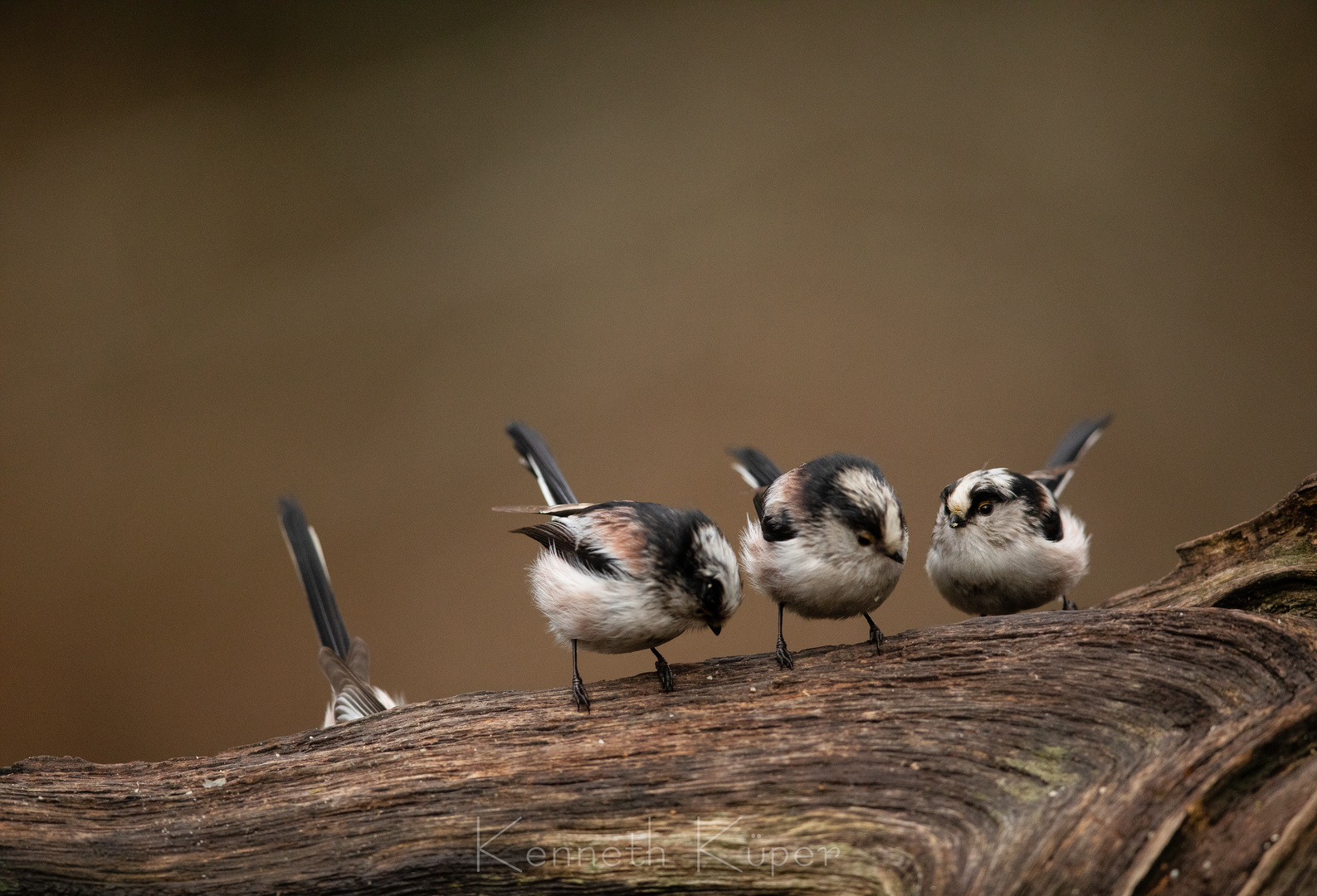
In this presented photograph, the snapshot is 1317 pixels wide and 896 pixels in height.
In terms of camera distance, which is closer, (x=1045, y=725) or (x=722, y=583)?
(x=1045, y=725)

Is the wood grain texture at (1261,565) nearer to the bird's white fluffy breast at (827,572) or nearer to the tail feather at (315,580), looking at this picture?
the bird's white fluffy breast at (827,572)

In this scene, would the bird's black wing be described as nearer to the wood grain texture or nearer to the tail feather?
the tail feather

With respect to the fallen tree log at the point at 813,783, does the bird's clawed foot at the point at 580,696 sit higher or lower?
higher

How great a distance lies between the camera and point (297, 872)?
2014 mm

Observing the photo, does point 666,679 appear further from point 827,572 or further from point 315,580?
point 315,580

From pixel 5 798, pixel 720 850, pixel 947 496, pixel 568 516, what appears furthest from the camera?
pixel 947 496

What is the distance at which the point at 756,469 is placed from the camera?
293 centimetres

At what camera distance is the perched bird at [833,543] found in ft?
7.00

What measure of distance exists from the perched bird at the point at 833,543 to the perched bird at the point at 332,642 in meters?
1.45

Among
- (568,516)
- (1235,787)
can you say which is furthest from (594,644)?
(1235,787)

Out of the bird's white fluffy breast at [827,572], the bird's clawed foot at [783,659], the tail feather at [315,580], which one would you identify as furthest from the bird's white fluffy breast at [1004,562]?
the tail feather at [315,580]

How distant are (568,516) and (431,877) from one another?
3.08ft

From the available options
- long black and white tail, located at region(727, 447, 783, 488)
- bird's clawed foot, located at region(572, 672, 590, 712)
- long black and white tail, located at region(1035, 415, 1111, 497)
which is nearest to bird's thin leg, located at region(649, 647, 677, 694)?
bird's clawed foot, located at region(572, 672, 590, 712)

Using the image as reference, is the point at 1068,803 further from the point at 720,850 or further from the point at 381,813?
the point at 381,813
